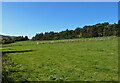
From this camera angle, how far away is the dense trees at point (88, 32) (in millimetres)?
44169

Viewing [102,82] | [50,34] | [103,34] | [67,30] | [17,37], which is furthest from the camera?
[17,37]

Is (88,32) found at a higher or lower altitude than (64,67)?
higher

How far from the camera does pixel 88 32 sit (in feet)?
169

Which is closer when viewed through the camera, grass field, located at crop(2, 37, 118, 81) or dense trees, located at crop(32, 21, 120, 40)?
grass field, located at crop(2, 37, 118, 81)

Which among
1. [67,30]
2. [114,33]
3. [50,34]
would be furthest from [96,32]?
[50,34]

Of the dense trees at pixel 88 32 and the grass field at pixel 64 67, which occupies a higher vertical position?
the dense trees at pixel 88 32

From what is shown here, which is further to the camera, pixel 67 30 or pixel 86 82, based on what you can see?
pixel 67 30

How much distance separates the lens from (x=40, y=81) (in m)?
4.59

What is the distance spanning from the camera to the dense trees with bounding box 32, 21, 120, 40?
4417 cm

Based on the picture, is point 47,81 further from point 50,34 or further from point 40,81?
point 50,34

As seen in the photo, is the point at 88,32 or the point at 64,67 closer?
the point at 64,67

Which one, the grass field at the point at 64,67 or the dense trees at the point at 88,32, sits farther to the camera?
the dense trees at the point at 88,32

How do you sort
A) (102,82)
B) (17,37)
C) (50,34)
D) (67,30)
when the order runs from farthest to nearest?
(17,37) → (50,34) → (67,30) → (102,82)

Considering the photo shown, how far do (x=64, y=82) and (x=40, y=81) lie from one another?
1243 mm
